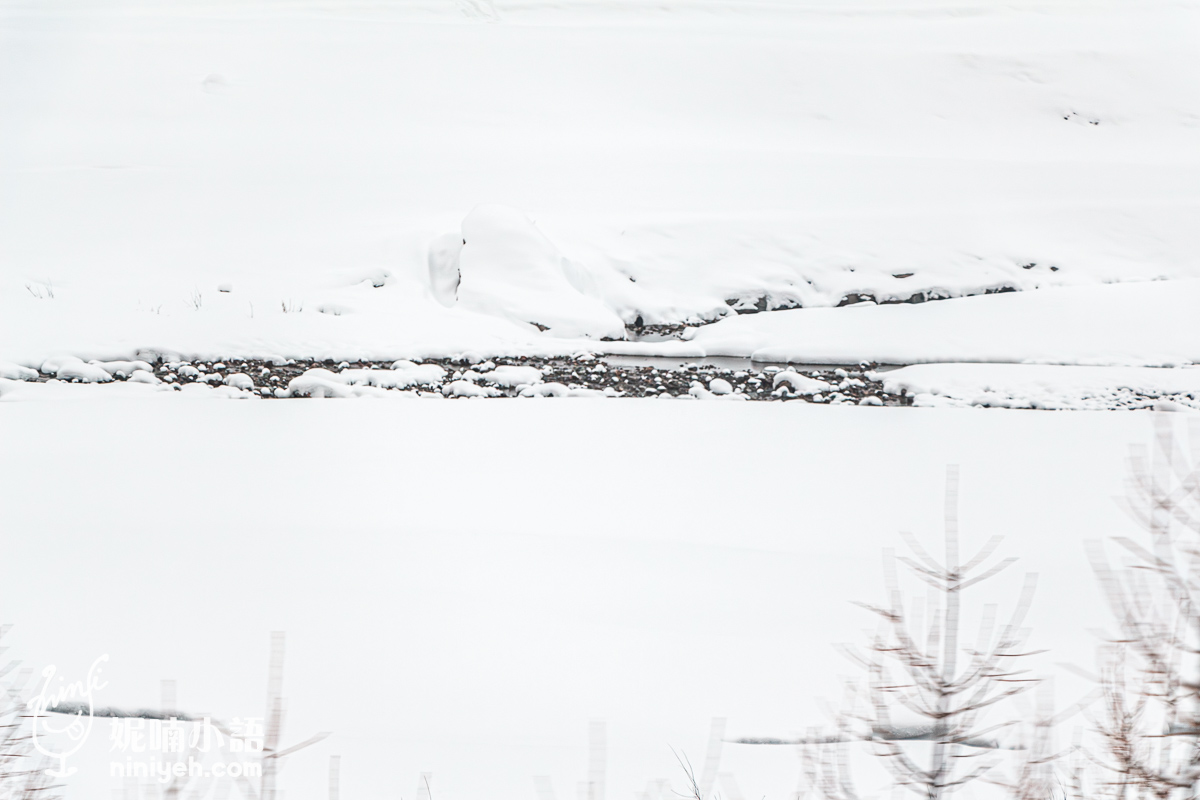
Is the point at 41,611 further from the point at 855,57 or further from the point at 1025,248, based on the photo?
the point at 855,57

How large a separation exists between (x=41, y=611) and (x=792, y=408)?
4543mm

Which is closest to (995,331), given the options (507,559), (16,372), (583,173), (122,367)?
(507,559)

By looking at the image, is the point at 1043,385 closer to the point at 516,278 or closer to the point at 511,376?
the point at 511,376

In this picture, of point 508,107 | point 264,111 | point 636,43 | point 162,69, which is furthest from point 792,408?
point 162,69

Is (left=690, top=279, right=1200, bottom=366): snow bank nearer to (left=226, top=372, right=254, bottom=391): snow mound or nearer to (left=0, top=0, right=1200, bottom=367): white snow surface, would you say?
(left=0, top=0, right=1200, bottom=367): white snow surface

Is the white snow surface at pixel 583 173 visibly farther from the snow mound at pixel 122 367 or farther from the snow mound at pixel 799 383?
the snow mound at pixel 799 383

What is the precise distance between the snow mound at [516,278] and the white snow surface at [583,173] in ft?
0.14

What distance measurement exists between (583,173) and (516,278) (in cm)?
373

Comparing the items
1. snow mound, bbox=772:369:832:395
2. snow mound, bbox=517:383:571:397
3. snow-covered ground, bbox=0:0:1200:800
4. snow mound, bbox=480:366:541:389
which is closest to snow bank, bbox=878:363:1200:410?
snow-covered ground, bbox=0:0:1200:800

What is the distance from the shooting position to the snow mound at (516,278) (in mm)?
7363

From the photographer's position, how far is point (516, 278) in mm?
7730

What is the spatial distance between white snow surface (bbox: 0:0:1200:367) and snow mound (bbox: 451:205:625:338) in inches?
1.6

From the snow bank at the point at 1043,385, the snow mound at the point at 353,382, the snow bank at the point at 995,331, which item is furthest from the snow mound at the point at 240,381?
the snow bank at the point at 1043,385

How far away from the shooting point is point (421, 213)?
944 cm
